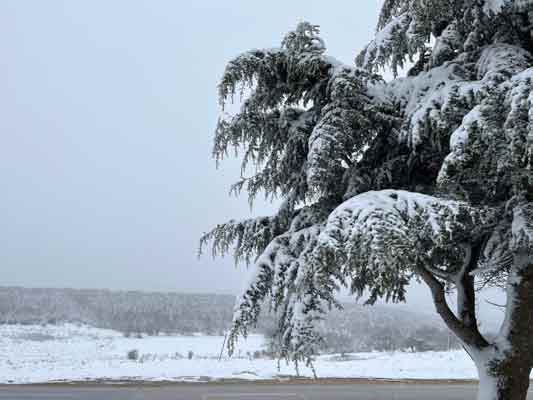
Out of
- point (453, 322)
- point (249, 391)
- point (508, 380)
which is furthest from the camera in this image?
point (249, 391)

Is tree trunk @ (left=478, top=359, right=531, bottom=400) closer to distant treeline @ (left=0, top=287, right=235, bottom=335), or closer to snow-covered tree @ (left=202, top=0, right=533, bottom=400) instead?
snow-covered tree @ (left=202, top=0, right=533, bottom=400)

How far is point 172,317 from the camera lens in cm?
4275

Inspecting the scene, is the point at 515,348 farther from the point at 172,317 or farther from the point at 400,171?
the point at 172,317

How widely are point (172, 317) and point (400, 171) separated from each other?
39.9m

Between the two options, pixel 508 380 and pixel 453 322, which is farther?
pixel 453 322

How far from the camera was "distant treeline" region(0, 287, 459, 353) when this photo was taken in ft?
94.1

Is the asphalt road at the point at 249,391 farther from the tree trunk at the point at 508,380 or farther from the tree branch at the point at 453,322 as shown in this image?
the tree trunk at the point at 508,380

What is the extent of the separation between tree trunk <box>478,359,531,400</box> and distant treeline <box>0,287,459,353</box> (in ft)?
70.1

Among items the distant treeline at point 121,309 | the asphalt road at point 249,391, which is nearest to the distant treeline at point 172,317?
the distant treeline at point 121,309

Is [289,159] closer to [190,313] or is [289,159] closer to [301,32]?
[301,32]

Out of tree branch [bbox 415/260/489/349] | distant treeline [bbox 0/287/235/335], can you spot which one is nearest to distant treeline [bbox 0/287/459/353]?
distant treeline [bbox 0/287/235/335]

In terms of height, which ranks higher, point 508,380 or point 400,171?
point 400,171

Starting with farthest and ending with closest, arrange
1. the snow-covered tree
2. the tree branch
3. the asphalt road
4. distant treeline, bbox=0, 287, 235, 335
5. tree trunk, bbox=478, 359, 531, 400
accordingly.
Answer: distant treeline, bbox=0, 287, 235, 335 → the asphalt road → the tree branch → tree trunk, bbox=478, 359, 531, 400 → the snow-covered tree

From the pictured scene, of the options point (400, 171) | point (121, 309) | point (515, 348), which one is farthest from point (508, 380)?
point (121, 309)
